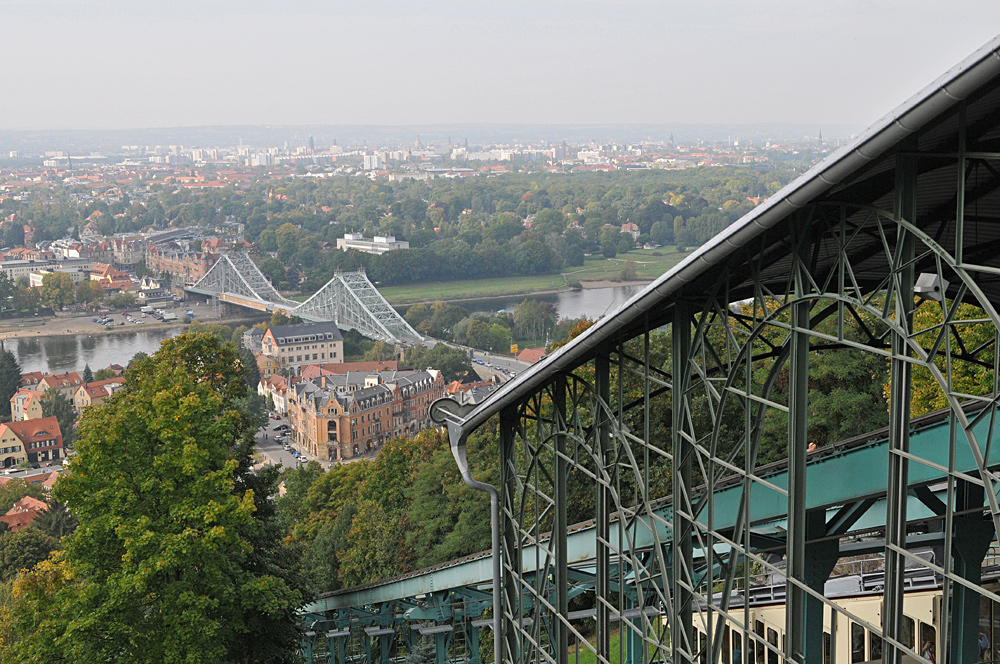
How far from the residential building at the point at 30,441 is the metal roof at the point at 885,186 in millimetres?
50790

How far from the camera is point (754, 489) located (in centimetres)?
794

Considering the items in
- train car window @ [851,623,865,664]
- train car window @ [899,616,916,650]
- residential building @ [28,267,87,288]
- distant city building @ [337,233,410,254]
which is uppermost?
train car window @ [899,616,916,650]

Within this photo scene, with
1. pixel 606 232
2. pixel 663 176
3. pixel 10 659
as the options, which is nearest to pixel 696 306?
pixel 10 659

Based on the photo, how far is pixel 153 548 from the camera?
979 cm

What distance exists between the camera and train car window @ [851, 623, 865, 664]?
8914 mm

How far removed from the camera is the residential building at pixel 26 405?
183 ft

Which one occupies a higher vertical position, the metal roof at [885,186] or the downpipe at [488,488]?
the metal roof at [885,186]

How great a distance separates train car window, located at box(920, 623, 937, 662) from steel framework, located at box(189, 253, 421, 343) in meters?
63.0

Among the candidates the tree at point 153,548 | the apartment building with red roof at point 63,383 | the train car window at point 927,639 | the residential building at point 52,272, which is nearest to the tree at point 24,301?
the residential building at point 52,272

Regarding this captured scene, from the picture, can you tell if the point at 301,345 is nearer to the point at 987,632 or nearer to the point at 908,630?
the point at 908,630

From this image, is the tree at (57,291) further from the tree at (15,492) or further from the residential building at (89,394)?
the tree at (15,492)

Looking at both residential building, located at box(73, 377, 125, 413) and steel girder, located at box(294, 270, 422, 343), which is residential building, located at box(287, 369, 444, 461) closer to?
residential building, located at box(73, 377, 125, 413)

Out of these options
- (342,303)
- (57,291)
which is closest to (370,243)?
(342,303)

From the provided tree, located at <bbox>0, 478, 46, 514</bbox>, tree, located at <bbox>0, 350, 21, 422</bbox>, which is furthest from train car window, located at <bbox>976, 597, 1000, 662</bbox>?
tree, located at <bbox>0, 350, 21, 422</bbox>
